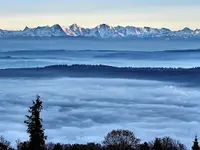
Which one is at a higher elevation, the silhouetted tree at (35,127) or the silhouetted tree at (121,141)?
the silhouetted tree at (121,141)

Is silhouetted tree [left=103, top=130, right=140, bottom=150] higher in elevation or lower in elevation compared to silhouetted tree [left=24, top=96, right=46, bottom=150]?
higher

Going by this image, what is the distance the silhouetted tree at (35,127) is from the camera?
97.7ft

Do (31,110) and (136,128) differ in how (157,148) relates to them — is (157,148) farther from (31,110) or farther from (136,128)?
(136,128)

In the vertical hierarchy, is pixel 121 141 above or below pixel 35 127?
above

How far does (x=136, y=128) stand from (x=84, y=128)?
56.4 ft

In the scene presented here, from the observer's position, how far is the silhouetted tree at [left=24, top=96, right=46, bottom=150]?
29.8 meters

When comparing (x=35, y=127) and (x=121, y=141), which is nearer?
(x=35, y=127)

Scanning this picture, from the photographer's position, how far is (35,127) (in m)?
30.3

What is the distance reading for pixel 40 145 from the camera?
2988cm

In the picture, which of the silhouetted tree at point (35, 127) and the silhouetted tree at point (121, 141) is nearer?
the silhouetted tree at point (35, 127)

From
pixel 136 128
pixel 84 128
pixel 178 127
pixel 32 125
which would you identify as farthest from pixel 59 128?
pixel 32 125

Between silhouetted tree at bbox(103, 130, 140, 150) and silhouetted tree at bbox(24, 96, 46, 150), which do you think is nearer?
silhouetted tree at bbox(24, 96, 46, 150)

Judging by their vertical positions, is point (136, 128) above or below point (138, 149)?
above

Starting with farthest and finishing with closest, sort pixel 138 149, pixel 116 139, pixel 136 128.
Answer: pixel 136 128, pixel 116 139, pixel 138 149
